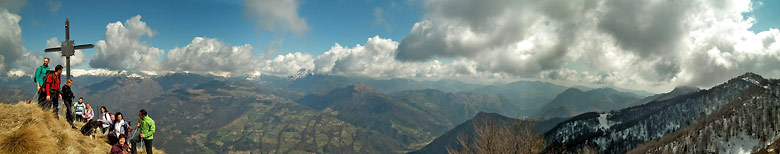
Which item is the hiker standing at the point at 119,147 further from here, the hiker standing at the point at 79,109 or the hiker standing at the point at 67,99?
the hiker standing at the point at 79,109

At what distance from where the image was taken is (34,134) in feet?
39.0

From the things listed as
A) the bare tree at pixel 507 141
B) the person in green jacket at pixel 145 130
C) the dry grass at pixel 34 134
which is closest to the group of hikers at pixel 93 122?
the person in green jacket at pixel 145 130

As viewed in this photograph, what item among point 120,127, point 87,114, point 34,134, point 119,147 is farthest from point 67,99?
point 34,134

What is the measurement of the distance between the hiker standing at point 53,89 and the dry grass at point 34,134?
971mm

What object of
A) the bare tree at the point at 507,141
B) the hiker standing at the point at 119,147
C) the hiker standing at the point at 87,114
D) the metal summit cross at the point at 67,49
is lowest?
the bare tree at the point at 507,141

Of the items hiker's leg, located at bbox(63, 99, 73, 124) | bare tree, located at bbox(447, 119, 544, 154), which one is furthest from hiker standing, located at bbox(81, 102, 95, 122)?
bare tree, located at bbox(447, 119, 544, 154)

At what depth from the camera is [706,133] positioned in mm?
169125

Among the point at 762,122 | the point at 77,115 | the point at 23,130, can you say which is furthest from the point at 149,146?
the point at 762,122

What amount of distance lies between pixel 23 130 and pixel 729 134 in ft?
847

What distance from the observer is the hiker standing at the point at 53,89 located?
1723 cm

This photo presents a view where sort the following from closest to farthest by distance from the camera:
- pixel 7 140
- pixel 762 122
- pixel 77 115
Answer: pixel 7 140 → pixel 77 115 → pixel 762 122

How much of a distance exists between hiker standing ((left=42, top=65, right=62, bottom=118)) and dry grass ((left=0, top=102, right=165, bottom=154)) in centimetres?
97

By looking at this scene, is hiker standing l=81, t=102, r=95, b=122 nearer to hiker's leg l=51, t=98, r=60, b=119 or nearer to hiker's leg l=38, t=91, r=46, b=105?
hiker's leg l=51, t=98, r=60, b=119

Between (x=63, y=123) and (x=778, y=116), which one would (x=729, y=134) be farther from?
(x=63, y=123)
